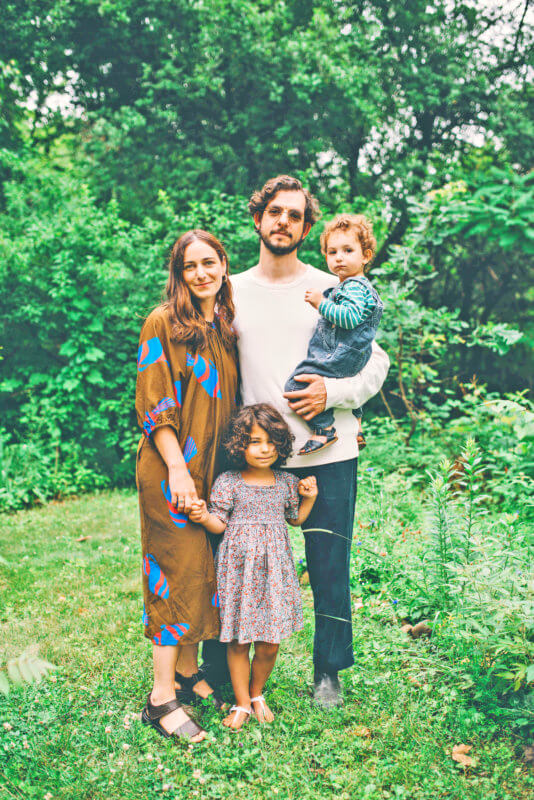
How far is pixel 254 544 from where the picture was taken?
2469mm

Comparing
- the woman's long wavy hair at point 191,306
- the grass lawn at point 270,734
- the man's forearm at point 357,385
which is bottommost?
the grass lawn at point 270,734

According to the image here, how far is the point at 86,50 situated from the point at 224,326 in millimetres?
7337

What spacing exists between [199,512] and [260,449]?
34cm

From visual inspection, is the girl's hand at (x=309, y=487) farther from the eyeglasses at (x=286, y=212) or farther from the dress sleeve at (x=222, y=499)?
the eyeglasses at (x=286, y=212)

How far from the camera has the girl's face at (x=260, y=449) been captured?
244 cm

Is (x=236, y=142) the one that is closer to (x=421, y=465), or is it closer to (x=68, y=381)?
(x=68, y=381)

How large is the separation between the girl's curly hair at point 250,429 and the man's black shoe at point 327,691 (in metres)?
1.01

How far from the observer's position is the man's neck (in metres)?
2.60

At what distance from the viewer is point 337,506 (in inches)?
103

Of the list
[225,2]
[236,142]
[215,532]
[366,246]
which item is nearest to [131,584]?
[215,532]

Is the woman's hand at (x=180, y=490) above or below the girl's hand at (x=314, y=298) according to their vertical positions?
below

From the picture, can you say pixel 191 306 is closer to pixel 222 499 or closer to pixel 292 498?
pixel 222 499

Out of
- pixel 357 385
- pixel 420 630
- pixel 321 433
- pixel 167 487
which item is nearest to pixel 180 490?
pixel 167 487

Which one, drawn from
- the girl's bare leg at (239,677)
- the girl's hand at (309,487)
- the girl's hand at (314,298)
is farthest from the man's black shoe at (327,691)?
the girl's hand at (314,298)
